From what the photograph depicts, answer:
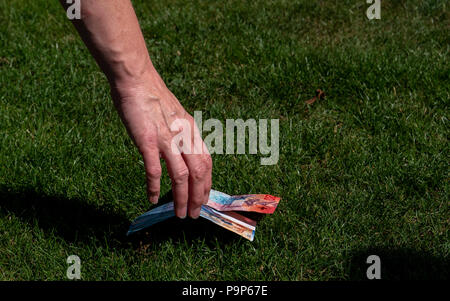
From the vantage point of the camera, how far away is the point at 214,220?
2383mm

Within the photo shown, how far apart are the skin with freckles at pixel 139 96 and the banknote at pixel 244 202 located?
60cm

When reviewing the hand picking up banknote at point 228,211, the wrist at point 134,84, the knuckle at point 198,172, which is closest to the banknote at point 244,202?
the hand picking up banknote at point 228,211

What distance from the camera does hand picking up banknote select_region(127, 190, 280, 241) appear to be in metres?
2.40

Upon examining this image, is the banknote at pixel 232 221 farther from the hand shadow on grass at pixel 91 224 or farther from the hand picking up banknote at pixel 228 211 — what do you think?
the hand shadow on grass at pixel 91 224

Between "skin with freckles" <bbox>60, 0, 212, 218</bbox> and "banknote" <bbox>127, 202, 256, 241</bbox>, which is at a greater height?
"skin with freckles" <bbox>60, 0, 212, 218</bbox>

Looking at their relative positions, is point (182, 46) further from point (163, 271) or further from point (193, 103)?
point (163, 271)

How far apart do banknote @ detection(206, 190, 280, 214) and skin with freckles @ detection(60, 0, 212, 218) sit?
0.60 metres

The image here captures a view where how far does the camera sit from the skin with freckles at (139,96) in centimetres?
177

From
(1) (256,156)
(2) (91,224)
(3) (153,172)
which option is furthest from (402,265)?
(2) (91,224)

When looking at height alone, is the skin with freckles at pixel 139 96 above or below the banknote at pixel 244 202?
above

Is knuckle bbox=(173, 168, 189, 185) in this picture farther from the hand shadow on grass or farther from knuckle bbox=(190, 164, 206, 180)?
the hand shadow on grass

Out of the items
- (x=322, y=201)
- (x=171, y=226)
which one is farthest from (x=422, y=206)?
(x=171, y=226)

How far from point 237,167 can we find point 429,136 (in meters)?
1.24

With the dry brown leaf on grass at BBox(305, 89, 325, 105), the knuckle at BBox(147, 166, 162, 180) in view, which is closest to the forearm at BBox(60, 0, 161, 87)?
the knuckle at BBox(147, 166, 162, 180)
